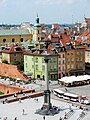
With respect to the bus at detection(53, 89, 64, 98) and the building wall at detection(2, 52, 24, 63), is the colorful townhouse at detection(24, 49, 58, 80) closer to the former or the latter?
the building wall at detection(2, 52, 24, 63)

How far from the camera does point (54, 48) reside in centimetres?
5816

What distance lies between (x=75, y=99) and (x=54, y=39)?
21.1 meters

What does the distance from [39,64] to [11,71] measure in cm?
527

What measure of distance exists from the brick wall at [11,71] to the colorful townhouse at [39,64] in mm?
2124

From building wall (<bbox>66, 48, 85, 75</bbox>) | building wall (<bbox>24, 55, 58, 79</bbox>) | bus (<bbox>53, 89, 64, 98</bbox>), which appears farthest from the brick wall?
bus (<bbox>53, 89, 64, 98</bbox>)

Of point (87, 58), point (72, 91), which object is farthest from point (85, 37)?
point (72, 91)

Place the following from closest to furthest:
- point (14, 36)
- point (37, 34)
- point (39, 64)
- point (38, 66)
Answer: point (39, 64)
point (38, 66)
point (37, 34)
point (14, 36)

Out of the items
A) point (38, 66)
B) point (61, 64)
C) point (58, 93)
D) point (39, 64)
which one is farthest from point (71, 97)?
point (38, 66)

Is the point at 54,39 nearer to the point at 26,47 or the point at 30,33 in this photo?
the point at 26,47

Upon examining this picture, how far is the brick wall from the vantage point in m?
58.6

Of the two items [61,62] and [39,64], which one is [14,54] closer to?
[39,64]

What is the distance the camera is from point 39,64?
5853 cm

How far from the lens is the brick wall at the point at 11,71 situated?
5864cm

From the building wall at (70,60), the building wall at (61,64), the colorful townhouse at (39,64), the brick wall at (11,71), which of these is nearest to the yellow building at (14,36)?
the brick wall at (11,71)
